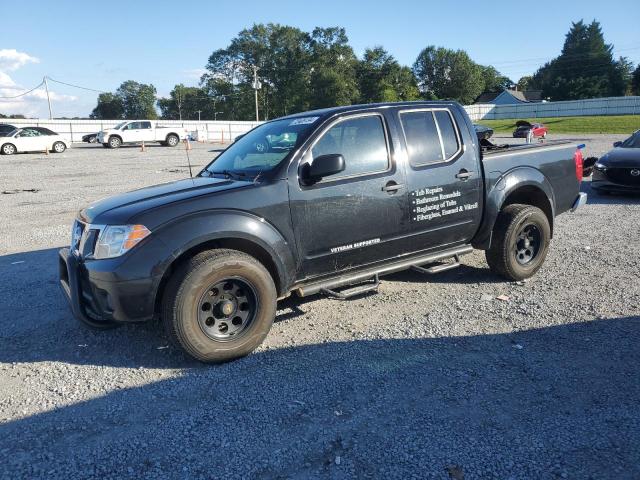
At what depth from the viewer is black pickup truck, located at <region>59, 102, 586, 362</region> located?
3688mm

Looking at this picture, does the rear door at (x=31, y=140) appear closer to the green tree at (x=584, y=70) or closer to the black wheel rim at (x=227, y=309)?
the black wheel rim at (x=227, y=309)

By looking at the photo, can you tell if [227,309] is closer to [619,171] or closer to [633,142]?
[619,171]

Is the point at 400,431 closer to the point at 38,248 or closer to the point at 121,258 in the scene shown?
the point at 121,258

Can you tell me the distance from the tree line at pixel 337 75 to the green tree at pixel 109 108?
26676 millimetres

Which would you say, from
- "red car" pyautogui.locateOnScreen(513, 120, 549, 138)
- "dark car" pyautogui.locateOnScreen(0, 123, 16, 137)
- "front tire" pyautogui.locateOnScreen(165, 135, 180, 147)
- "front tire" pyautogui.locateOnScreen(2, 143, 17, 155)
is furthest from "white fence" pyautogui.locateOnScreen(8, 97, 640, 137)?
"red car" pyautogui.locateOnScreen(513, 120, 549, 138)

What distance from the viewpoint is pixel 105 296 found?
366 cm

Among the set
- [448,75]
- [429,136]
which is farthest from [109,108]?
[429,136]

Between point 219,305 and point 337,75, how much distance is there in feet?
304

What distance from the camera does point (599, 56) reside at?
339ft

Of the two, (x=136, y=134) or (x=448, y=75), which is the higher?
(x=448, y=75)

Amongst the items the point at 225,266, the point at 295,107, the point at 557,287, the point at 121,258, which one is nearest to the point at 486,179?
the point at 557,287

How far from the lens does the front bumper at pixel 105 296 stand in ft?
11.8

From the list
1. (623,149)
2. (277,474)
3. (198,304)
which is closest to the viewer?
(277,474)

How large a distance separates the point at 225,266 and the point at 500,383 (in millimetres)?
2094
